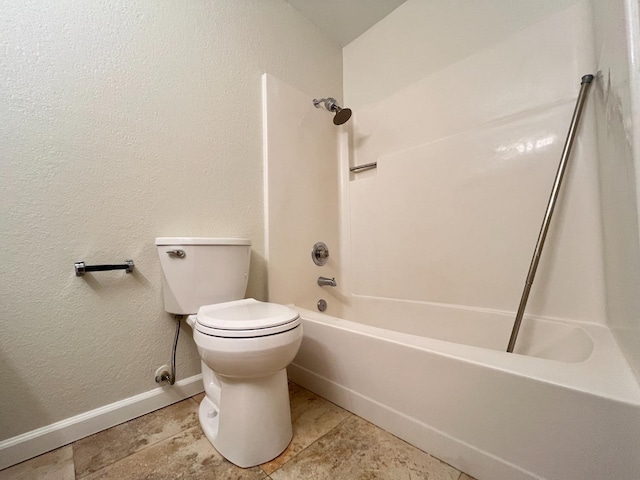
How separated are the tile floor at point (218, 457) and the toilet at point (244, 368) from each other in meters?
0.05

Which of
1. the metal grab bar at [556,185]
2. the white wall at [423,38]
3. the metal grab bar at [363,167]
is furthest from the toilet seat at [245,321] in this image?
the white wall at [423,38]

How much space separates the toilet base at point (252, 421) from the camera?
2.47 ft

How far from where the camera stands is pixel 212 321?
748 mm

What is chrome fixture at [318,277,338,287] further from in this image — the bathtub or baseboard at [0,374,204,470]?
baseboard at [0,374,204,470]

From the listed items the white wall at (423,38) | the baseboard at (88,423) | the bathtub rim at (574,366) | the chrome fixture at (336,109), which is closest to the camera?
the bathtub rim at (574,366)

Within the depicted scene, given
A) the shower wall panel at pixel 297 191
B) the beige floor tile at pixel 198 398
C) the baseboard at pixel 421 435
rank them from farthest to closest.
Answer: the shower wall panel at pixel 297 191 < the beige floor tile at pixel 198 398 < the baseboard at pixel 421 435

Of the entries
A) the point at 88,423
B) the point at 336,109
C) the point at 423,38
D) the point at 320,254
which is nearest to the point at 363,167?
the point at 336,109

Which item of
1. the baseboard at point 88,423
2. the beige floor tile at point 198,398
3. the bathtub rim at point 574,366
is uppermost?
the bathtub rim at point 574,366

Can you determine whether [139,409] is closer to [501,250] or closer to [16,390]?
[16,390]

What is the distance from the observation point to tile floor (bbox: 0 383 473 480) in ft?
2.36

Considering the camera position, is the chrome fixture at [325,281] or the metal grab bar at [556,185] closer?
the metal grab bar at [556,185]

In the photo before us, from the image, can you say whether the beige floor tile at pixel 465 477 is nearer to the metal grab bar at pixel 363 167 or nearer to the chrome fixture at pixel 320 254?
the chrome fixture at pixel 320 254

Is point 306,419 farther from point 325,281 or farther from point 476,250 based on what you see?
point 476,250

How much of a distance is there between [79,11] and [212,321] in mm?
1180
